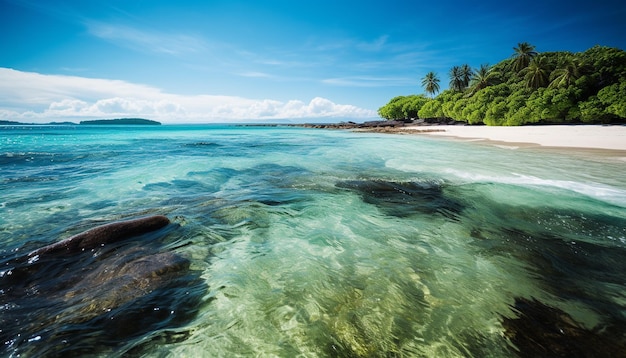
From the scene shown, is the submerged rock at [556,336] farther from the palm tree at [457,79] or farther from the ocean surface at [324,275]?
the palm tree at [457,79]

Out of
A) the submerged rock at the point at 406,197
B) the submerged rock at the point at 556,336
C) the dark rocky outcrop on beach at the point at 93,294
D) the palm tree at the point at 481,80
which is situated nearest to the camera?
the submerged rock at the point at 556,336

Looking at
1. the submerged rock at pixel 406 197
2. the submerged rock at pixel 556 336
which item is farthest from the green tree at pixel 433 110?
the submerged rock at pixel 556 336

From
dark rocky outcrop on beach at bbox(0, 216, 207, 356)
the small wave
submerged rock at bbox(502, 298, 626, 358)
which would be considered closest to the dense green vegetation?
the small wave

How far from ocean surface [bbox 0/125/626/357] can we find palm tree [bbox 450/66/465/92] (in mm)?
75838

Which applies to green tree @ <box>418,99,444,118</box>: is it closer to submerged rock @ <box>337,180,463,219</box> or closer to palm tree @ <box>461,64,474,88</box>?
palm tree @ <box>461,64,474,88</box>

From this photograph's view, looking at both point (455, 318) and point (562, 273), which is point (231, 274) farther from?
point (562, 273)

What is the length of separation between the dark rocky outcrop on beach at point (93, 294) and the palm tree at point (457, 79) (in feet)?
279

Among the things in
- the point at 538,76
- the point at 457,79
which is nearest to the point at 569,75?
the point at 538,76

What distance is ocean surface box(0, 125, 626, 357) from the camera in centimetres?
289

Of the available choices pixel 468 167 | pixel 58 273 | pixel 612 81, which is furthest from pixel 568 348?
pixel 612 81

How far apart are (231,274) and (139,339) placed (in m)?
1.60

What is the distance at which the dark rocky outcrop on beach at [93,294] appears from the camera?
2.80 m

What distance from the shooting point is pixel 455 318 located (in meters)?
3.26

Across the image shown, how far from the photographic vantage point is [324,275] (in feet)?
14.1
